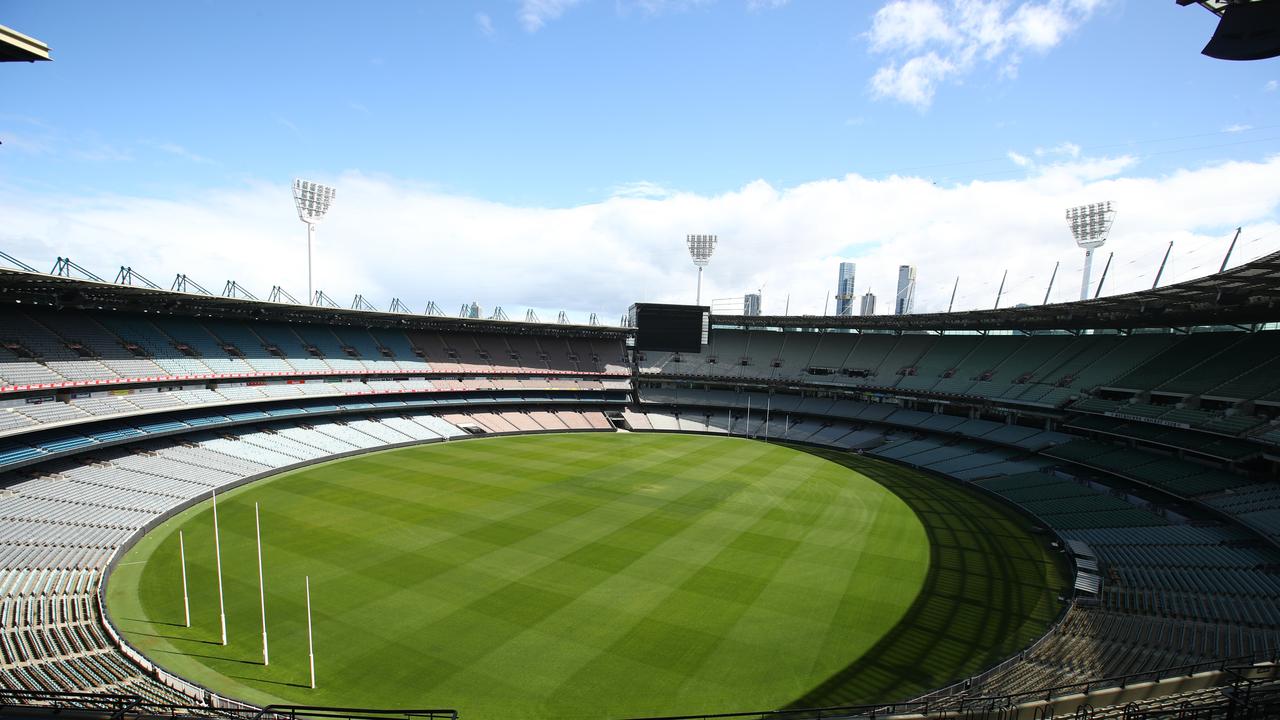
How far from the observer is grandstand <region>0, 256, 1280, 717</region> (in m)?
16.1

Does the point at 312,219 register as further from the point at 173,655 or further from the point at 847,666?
the point at 847,666

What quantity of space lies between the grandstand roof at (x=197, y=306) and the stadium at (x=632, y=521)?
553 mm

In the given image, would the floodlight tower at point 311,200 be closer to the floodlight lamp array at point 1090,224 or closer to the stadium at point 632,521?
the stadium at point 632,521

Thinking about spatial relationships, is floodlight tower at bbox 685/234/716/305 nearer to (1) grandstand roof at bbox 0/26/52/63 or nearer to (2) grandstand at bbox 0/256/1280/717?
(2) grandstand at bbox 0/256/1280/717

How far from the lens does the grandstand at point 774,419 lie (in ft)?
52.7

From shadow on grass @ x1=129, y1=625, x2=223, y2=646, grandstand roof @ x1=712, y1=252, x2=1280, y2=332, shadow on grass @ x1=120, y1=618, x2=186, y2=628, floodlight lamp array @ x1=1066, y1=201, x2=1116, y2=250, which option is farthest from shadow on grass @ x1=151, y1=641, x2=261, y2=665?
floodlight lamp array @ x1=1066, y1=201, x2=1116, y2=250

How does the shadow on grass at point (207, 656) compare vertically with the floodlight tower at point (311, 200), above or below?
below

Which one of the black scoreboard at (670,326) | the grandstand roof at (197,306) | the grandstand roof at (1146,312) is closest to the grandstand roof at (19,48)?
the grandstand roof at (197,306)

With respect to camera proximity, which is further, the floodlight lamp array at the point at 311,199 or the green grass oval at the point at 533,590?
the floodlight lamp array at the point at 311,199

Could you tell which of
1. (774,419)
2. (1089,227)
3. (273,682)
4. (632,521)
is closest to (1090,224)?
(1089,227)

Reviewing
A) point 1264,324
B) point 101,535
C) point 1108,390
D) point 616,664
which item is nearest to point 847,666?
point 616,664

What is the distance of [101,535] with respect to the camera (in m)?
23.4

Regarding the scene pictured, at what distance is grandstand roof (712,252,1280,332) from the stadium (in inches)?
14.4

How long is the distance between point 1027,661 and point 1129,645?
3057 millimetres
